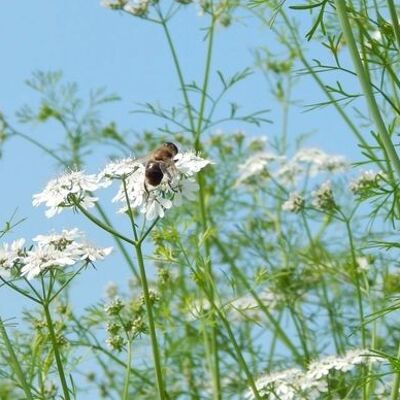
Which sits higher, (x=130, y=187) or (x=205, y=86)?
(x=205, y=86)

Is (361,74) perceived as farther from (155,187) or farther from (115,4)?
(115,4)

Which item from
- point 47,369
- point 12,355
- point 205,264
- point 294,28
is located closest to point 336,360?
point 205,264

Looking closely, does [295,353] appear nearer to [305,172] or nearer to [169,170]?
[305,172]

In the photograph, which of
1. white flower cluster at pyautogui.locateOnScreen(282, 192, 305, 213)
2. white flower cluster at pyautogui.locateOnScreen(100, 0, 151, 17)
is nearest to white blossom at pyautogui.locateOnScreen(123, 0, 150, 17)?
white flower cluster at pyautogui.locateOnScreen(100, 0, 151, 17)

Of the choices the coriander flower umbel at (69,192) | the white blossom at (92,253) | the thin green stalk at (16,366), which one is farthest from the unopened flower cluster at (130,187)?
the thin green stalk at (16,366)

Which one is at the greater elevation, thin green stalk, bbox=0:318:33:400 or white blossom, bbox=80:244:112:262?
white blossom, bbox=80:244:112:262

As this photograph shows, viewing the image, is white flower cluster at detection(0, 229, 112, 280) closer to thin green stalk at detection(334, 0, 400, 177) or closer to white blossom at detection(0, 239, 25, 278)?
white blossom at detection(0, 239, 25, 278)

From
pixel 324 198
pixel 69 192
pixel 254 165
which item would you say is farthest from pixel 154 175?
pixel 254 165

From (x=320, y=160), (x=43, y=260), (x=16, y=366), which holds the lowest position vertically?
(x=16, y=366)
